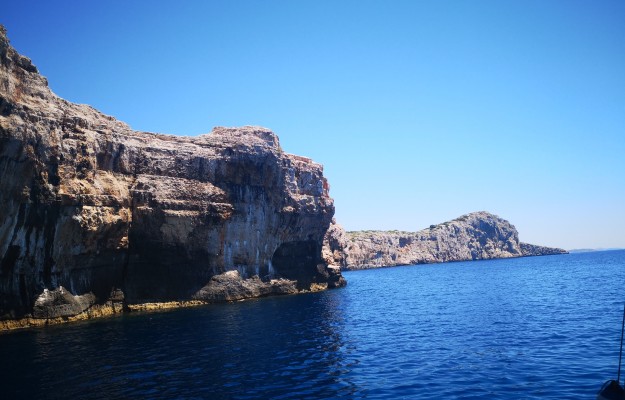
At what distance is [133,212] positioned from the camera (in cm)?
4638

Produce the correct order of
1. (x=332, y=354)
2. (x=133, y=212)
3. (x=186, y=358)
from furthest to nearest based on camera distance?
(x=133, y=212) < (x=186, y=358) < (x=332, y=354)

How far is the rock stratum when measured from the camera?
36281 mm

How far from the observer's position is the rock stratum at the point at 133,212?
3628 cm

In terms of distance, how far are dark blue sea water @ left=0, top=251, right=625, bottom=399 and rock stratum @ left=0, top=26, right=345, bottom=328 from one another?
6124mm

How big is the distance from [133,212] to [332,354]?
31658 millimetres

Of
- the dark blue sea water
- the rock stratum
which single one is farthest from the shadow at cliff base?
the rock stratum

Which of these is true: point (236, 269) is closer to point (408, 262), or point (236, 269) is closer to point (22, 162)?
point (22, 162)

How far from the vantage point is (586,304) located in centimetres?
3756

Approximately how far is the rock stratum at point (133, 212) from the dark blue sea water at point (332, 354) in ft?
20.1

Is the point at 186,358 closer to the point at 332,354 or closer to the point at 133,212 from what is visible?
the point at 332,354

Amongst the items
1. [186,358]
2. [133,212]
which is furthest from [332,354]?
[133,212]

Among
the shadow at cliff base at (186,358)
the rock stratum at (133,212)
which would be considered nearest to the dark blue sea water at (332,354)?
the shadow at cliff base at (186,358)

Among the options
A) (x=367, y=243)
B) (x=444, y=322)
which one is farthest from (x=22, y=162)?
(x=367, y=243)

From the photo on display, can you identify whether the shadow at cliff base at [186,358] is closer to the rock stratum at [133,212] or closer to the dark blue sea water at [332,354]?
the dark blue sea water at [332,354]
